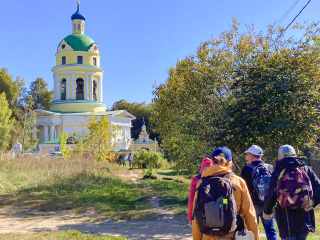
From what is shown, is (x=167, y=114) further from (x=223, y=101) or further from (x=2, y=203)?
(x=2, y=203)

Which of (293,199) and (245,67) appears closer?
(293,199)

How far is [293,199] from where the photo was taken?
15.3 ft

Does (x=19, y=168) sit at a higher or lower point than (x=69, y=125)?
lower

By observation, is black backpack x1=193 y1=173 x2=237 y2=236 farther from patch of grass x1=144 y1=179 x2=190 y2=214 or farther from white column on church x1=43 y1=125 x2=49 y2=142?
white column on church x1=43 y1=125 x2=49 y2=142

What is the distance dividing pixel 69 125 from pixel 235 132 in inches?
1542

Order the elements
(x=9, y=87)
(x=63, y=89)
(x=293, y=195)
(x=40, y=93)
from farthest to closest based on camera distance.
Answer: (x=40, y=93), (x=9, y=87), (x=63, y=89), (x=293, y=195)

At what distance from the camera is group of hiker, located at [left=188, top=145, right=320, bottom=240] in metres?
3.70

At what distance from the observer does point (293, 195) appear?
4.66 metres

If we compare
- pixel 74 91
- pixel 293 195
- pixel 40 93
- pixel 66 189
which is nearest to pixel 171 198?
pixel 66 189

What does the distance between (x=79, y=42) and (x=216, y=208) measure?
45835 mm

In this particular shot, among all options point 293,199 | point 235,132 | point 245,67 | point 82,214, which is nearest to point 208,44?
point 245,67

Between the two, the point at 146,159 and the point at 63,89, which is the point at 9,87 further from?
the point at 146,159

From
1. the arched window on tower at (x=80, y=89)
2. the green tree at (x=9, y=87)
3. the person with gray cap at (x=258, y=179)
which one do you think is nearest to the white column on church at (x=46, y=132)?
the arched window on tower at (x=80, y=89)

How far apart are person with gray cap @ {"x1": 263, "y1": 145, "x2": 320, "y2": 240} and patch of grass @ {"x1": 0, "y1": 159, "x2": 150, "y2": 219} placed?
616cm
